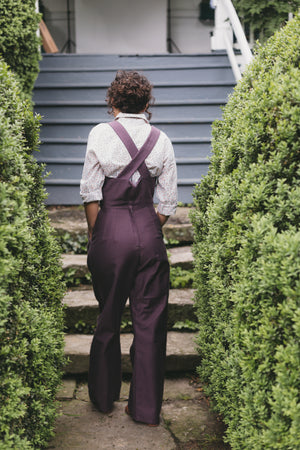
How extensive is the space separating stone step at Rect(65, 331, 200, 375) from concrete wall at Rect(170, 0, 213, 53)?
9.00 metres

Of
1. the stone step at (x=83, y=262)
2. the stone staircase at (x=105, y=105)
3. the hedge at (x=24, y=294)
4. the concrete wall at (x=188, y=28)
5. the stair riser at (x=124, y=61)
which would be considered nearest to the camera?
the hedge at (x=24, y=294)

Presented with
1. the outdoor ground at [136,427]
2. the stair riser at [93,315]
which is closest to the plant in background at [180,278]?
the stair riser at [93,315]

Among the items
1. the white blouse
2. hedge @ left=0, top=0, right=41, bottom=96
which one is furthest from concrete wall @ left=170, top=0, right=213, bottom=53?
the white blouse

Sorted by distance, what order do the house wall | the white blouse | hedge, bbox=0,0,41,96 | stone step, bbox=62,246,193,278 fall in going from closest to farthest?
1. the white blouse
2. stone step, bbox=62,246,193,278
3. hedge, bbox=0,0,41,96
4. the house wall

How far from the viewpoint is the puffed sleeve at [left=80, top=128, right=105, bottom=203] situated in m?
2.88

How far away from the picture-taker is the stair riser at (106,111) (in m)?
6.30

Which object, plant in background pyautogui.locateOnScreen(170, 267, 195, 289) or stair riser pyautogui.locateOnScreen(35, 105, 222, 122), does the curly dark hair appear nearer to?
plant in background pyautogui.locateOnScreen(170, 267, 195, 289)

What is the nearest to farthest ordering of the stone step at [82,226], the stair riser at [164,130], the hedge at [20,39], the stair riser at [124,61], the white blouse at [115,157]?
1. the white blouse at [115,157]
2. the stone step at [82,226]
3. the hedge at [20,39]
4. the stair riser at [164,130]
5. the stair riser at [124,61]

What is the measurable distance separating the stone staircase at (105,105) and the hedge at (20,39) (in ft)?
2.81

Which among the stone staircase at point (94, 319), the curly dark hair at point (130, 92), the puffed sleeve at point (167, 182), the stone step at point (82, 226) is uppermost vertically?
the curly dark hair at point (130, 92)

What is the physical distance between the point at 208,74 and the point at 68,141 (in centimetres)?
211

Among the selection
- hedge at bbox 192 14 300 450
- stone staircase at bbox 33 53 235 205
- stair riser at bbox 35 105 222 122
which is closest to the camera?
hedge at bbox 192 14 300 450

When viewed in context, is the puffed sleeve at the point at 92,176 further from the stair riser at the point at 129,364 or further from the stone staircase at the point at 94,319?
the stair riser at the point at 129,364

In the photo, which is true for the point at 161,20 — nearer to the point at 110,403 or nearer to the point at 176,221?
the point at 176,221
